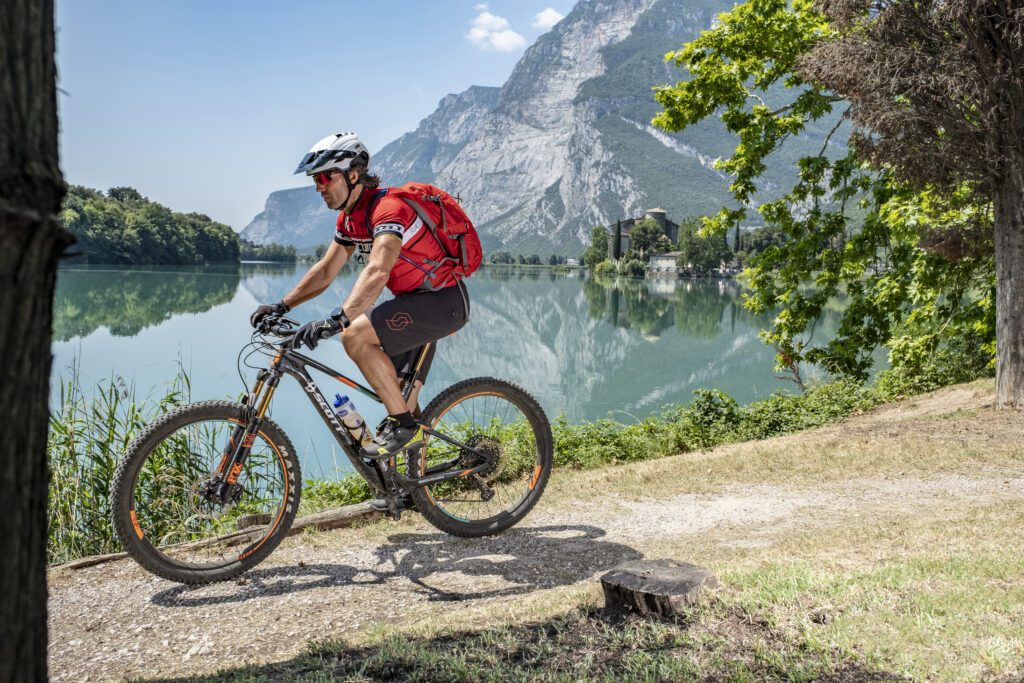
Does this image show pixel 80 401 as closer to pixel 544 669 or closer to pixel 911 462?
pixel 544 669

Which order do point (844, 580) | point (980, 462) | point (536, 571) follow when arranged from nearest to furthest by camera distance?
point (844, 580)
point (536, 571)
point (980, 462)

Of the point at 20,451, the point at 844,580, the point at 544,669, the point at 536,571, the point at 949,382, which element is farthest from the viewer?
the point at 949,382

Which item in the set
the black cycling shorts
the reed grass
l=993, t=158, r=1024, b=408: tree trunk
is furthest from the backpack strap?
l=993, t=158, r=1024, b=408: tree trunk

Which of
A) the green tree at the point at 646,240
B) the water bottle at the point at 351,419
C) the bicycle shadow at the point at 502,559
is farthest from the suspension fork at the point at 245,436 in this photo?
the green tree at the point at 646,240

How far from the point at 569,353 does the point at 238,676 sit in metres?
35.1

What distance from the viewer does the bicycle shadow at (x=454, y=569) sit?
476 centimetres

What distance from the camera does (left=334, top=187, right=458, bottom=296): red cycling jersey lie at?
478 centimetres

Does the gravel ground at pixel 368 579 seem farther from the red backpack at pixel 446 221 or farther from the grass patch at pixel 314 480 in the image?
the red backpack at pixel 446 221

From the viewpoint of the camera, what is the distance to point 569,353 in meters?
38.1

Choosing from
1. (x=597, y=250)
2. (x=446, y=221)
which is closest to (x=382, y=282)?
(x=446, y=221)

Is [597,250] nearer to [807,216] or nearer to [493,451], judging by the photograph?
[807,216]

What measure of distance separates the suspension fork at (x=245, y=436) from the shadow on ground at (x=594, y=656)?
1.56 meters

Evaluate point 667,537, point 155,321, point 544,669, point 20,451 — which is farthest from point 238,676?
point 155,321

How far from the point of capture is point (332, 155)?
4.79 m
